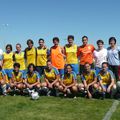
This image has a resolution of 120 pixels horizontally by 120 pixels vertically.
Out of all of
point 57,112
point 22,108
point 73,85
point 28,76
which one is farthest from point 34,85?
point 57,112

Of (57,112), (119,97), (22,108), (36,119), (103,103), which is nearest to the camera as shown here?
(36,119)

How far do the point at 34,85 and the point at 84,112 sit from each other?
140 inches

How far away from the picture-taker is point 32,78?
1214 centimetres

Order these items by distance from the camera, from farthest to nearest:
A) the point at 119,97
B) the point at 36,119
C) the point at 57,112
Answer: the point at 119,97 < the point at 57,112 < the point at 36,119

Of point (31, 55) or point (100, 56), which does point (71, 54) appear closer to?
point (100, 56)

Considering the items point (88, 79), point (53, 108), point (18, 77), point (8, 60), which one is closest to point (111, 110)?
point (53, 108)

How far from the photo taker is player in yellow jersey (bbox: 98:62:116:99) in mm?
11148

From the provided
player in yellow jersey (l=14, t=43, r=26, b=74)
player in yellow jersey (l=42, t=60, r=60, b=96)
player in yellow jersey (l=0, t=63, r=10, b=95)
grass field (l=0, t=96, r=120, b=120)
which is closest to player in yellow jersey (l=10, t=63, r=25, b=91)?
player in yellow jersey (l=0, t=63, r=10, b=95)

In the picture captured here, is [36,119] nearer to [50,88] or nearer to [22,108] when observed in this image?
[22,108]

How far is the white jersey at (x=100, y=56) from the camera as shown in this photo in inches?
464

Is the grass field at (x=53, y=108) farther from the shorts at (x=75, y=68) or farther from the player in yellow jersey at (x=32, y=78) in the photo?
the shorts at (x=75, y=68)

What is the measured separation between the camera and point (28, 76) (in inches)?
480

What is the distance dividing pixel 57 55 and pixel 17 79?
5.82ft

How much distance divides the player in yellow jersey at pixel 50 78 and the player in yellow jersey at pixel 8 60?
1565mm
